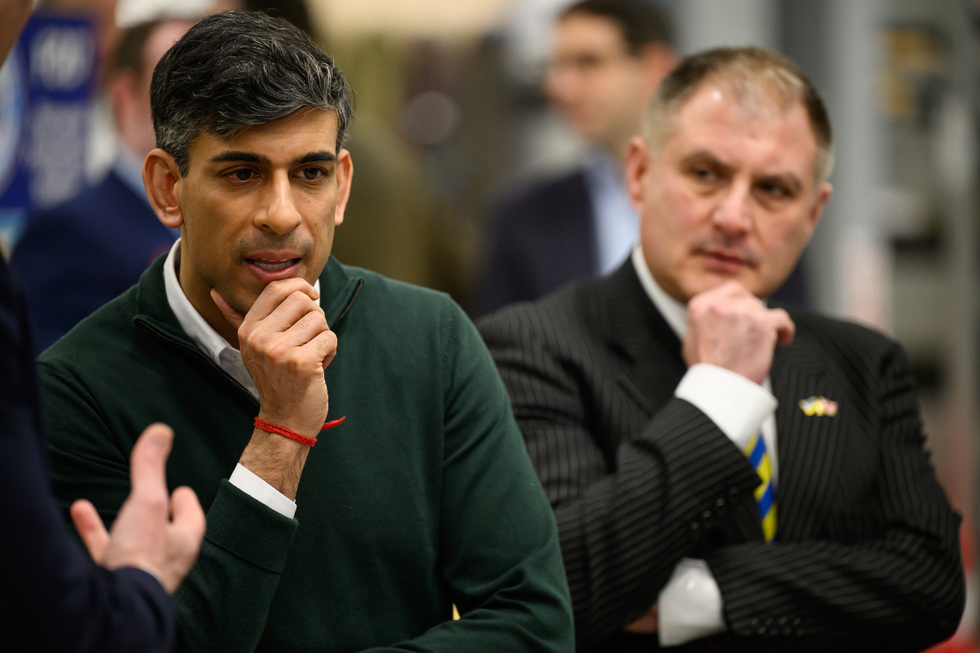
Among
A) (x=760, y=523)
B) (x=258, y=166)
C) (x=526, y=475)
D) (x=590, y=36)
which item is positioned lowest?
(x=760, y=523)

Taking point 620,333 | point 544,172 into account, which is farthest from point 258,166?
point 544,172

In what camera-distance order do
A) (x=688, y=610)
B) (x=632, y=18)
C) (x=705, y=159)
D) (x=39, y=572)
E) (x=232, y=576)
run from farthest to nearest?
1. (x=632, y=18)
2. (x=705, y=159)
3. (x=688, y=610)
4. (x=232, y=576)
5. (x=39, y=572)

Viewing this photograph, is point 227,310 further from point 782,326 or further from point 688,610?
point 782,326

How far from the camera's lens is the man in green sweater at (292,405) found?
4.37 feet

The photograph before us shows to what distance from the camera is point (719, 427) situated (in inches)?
70.7

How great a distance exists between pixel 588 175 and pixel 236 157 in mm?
2492

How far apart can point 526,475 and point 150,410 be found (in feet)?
1.69

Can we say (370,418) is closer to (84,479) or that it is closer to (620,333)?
(84,479)

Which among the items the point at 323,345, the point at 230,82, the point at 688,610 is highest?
the point at 230,82

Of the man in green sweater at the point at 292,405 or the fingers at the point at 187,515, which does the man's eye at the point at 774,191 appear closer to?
the man in green sweater at the point at 292,405

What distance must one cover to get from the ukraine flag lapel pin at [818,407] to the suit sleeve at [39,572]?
4.31ft

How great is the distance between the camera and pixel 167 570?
1.10m

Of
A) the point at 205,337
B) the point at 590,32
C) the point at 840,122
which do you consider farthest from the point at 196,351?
the point at 840,122

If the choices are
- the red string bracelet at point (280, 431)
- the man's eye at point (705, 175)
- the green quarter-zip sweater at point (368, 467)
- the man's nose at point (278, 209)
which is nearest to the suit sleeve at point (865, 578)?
the green quarter-zip sweater at point (368, 467)
